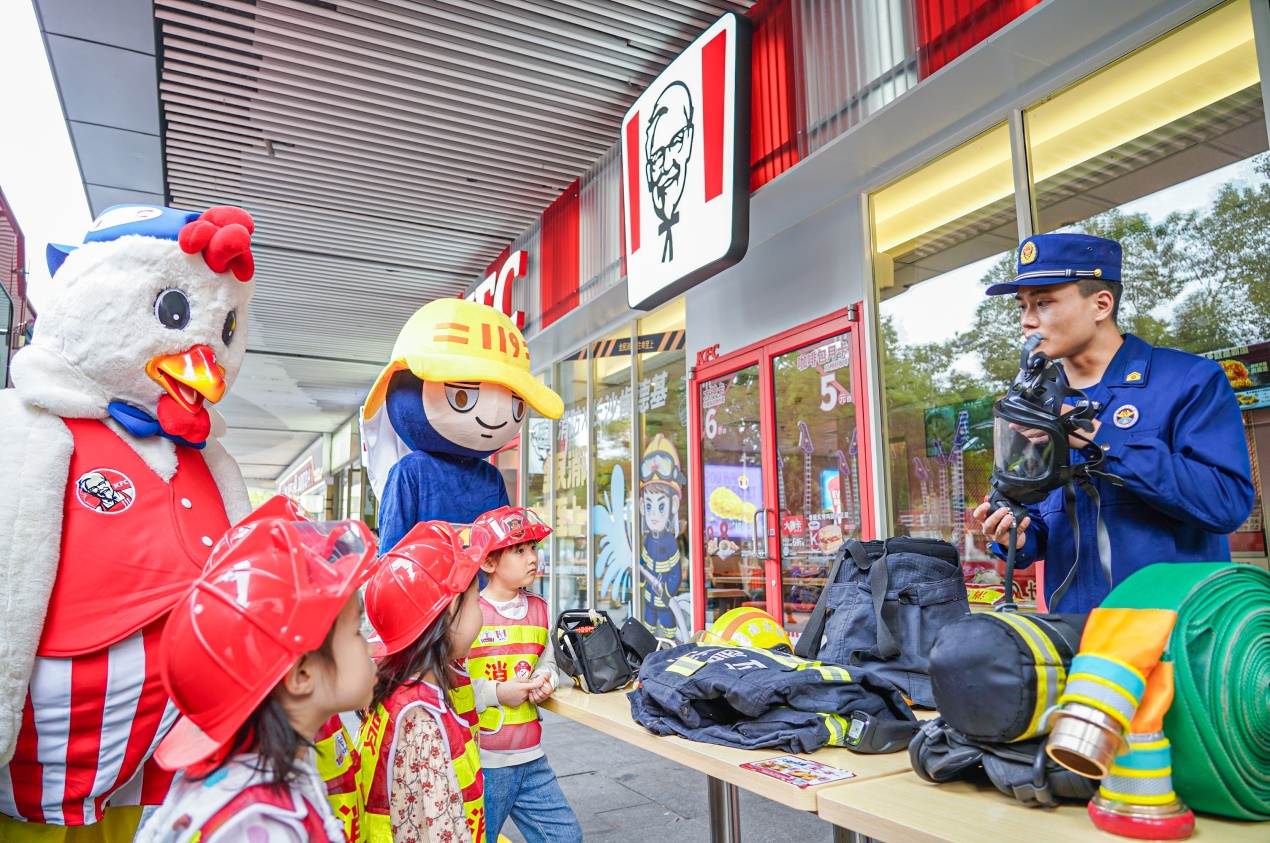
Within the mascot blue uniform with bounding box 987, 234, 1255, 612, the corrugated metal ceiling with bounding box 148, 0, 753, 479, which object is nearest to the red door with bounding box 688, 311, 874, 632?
the corrugated metal ceiling with bounding box 148, 0, 753, 479

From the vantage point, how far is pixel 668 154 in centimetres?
444

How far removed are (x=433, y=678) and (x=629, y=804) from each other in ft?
7.83

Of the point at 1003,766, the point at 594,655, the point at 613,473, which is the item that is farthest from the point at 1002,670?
the point at 613,473

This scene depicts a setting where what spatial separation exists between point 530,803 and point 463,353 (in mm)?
1408

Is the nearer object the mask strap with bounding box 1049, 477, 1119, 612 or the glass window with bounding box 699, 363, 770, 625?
the mask strap with bounding box 1049, 477, 1119, 612

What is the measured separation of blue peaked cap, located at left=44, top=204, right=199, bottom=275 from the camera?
2036 millimetres

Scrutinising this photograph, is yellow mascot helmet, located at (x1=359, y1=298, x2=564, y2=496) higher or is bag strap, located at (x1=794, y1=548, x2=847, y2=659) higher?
yellow mascot helmet, located at (x1=359, y1=298, x2=564, y2=496)

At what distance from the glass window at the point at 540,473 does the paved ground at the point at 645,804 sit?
358 centimetres

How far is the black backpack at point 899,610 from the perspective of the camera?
176 cm

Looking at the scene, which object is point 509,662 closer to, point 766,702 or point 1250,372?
point 766,702

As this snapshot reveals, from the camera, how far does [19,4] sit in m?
4.31

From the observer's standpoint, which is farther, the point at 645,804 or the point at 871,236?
the point at 871,236

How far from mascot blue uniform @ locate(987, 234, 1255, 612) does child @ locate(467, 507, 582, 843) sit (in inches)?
50.5

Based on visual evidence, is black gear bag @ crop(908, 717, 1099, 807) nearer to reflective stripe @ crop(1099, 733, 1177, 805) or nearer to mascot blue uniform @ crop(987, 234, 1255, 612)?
reflective stripe @ crop(1099, 733, 1177, 805)
